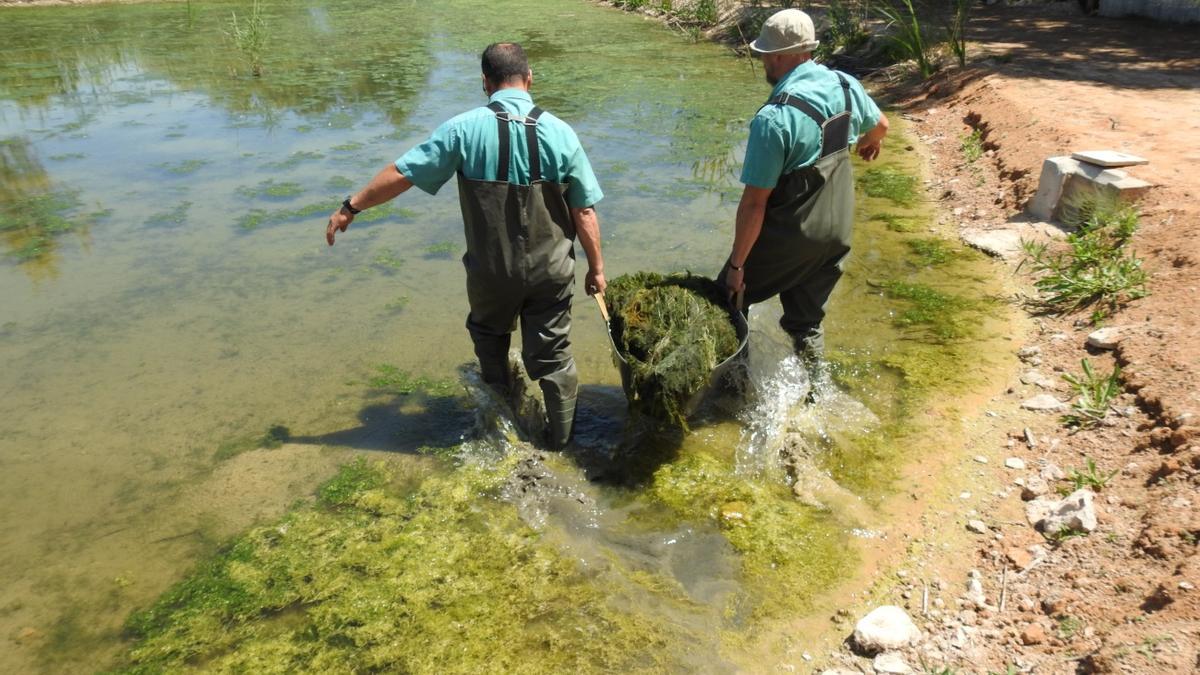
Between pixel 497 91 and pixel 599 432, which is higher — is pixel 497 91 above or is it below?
above

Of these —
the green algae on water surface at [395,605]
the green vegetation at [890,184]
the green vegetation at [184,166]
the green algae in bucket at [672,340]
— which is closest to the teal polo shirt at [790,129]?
the green algae in bucket at [672,340]

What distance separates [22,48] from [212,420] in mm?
12721

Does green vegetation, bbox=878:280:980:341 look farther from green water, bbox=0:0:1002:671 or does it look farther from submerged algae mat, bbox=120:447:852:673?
submerged algae mat, bbox=120:447:852:673

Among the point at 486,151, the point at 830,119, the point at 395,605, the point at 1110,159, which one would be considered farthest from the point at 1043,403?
the point at 395,605

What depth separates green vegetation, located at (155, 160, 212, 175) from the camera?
7.28 metres

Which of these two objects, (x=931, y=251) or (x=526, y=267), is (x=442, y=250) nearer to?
(x=526, y=267)

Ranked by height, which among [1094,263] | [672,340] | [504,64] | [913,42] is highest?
[504,64]

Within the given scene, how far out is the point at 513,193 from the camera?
9.70ft

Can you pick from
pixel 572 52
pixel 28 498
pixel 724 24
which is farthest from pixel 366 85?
pixel 28 498

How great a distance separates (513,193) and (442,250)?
2920mm

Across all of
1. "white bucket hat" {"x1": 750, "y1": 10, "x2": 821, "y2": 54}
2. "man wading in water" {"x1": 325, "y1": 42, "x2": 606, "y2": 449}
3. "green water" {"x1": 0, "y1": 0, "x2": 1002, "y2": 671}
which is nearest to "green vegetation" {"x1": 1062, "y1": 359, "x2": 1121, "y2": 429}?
"green water" {"x1": 0, "y1": 0, "x2": 1002, "y2": 671}

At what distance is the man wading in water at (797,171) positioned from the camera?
118 inches

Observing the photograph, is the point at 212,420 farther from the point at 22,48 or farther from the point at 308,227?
the point at 22,48

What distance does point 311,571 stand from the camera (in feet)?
10.00
